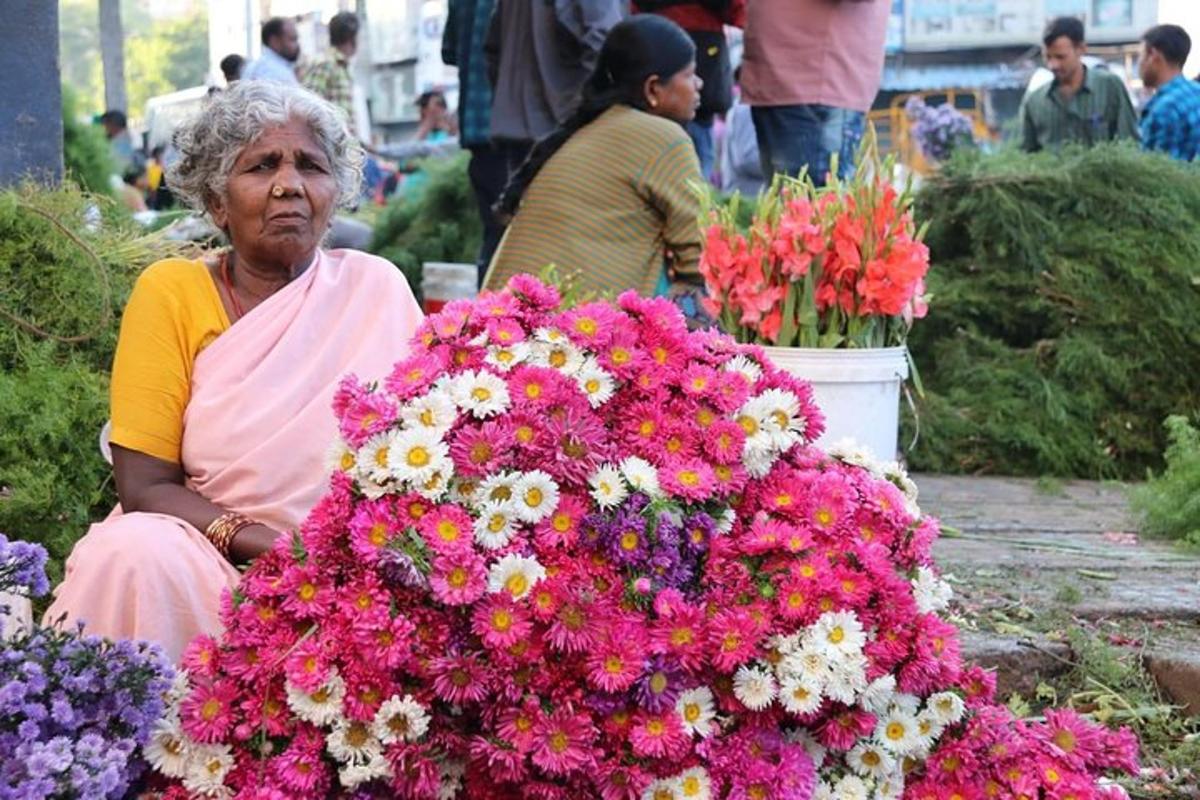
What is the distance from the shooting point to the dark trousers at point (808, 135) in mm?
5613

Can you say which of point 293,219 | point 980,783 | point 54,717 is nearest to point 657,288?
point 293,219

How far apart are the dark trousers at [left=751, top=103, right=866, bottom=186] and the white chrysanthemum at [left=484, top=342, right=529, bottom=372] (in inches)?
139

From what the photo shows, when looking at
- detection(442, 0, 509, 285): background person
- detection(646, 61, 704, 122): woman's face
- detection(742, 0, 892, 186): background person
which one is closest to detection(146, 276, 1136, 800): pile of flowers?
detection(646, 61, 704, 122): woman's face

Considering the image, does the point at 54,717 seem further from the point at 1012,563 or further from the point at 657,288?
the point at 657,288

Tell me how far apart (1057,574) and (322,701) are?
2.48 metres

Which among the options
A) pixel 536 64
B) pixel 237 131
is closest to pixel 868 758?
pixel 237 131

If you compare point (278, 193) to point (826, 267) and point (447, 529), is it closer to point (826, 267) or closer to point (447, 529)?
point (447, 529)

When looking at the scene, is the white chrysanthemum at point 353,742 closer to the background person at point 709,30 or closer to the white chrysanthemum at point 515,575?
the white chrysanthemum at point 515,575

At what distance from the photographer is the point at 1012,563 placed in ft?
13.5

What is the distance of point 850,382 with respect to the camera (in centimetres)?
396

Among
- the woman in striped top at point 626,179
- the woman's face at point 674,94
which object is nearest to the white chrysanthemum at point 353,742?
the woman in striped top at point 626,179

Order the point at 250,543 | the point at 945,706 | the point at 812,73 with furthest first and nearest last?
the point at 812,73, the point at 250,543, the point at 945,706

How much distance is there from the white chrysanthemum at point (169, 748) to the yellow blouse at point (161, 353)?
69 centimetres

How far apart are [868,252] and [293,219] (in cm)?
165
